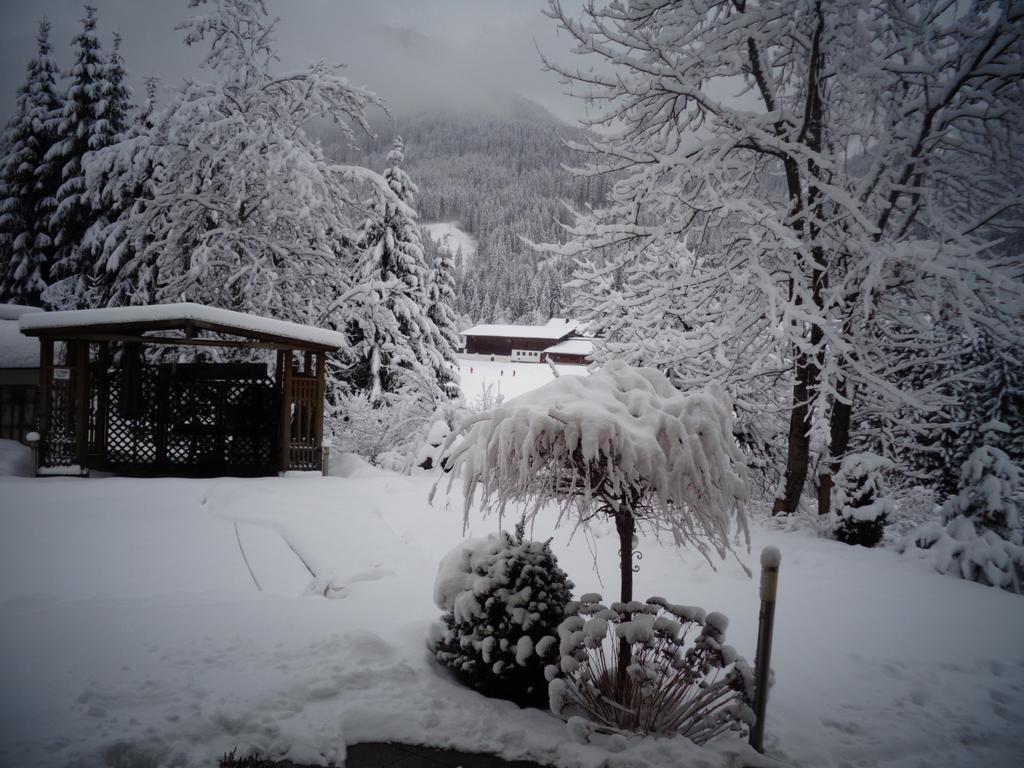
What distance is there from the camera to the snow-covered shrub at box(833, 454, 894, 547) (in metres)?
7.48

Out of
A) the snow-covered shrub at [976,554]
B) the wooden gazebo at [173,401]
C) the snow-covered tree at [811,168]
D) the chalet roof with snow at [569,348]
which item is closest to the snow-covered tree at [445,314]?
the wooden gazebo at [173,401]

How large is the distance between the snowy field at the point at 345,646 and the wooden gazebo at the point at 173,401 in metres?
2.76

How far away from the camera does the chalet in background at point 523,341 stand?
232ft

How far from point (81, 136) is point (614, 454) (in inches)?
946

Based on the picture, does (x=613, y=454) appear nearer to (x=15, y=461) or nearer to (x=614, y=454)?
(x=614, y=454)

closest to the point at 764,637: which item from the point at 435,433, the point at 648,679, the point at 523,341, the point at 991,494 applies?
the point at 648,679

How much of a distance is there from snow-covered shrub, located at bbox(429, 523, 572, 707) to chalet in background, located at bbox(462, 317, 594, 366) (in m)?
63.6

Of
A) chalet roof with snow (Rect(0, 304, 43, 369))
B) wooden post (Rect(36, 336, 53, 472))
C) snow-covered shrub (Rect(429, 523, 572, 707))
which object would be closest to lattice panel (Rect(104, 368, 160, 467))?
wooden post (Rect(36, 336, 53, 472))

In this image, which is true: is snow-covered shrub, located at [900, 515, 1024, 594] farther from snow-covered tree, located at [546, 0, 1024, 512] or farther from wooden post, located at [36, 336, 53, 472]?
wooden post, located at [36, 336, 53, 472]

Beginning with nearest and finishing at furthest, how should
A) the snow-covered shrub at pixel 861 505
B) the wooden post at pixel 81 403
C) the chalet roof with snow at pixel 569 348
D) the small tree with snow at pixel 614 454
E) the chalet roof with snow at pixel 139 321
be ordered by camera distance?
the small tree with snow at pixel 614 454 → the snow-covered shrub at pixel 861 505 → the chalet roof with snow at pixel 139 321 → the wooden post at pixel 81 403 → the chalet roof with snow at pixel 569 348

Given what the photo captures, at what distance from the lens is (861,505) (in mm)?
8047

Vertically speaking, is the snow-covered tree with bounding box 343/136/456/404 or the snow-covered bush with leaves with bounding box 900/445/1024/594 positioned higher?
the snow-covered tree with bounding box 343/136/456/404

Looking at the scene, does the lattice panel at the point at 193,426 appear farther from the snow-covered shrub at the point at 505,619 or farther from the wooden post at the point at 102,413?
the snow-covered shrub at the point at 505,619

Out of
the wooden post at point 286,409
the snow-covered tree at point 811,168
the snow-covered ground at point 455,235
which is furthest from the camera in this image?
the snow-covered ground at point 455,235
